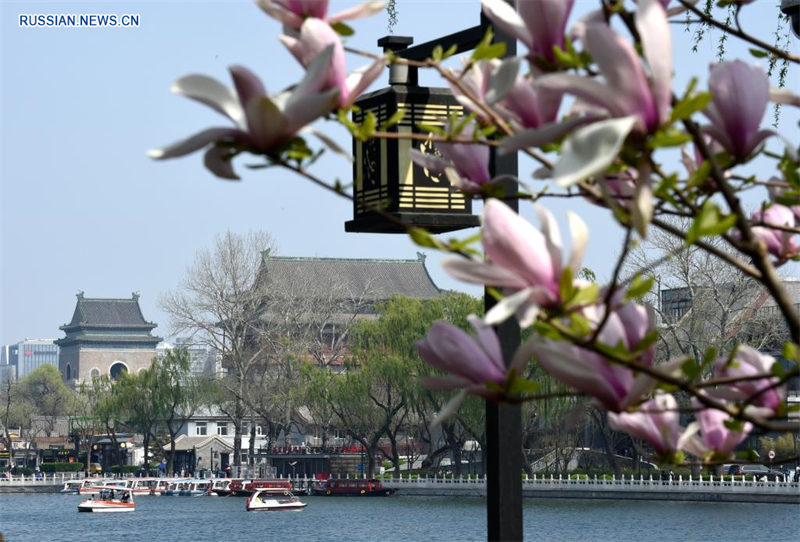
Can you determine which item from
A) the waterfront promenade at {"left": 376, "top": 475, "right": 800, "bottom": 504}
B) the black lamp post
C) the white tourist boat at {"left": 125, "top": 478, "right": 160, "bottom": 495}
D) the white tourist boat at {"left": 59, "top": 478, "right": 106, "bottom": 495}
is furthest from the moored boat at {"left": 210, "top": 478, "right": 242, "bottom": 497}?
the black lamp post

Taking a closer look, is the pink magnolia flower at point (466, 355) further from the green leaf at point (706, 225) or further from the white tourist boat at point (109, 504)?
the white tourist boat at point (109, 504)

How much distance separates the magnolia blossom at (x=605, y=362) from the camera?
1.04 metres

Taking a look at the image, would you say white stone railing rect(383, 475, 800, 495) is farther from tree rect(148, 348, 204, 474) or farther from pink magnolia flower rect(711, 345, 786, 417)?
pink magnolia flower rect(711, 345, 786, 417)

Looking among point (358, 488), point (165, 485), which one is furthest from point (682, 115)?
point (165, 485)

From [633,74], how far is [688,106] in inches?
2.1

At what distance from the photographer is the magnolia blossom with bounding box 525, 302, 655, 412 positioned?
3.43 feet

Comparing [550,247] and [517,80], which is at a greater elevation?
[517,80]

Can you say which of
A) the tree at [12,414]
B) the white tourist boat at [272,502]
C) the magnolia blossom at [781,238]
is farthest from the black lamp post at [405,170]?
the tree at [12,414]

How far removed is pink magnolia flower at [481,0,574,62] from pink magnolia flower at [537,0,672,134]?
14 cm

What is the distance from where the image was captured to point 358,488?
128ft

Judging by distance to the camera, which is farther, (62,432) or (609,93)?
(62,432)

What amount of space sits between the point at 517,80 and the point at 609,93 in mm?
207

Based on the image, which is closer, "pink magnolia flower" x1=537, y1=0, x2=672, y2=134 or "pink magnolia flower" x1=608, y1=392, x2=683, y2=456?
"pink magnolia flower" x1=537, y1=0, x2=672, y2=134

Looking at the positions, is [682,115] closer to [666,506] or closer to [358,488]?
[666,506]
